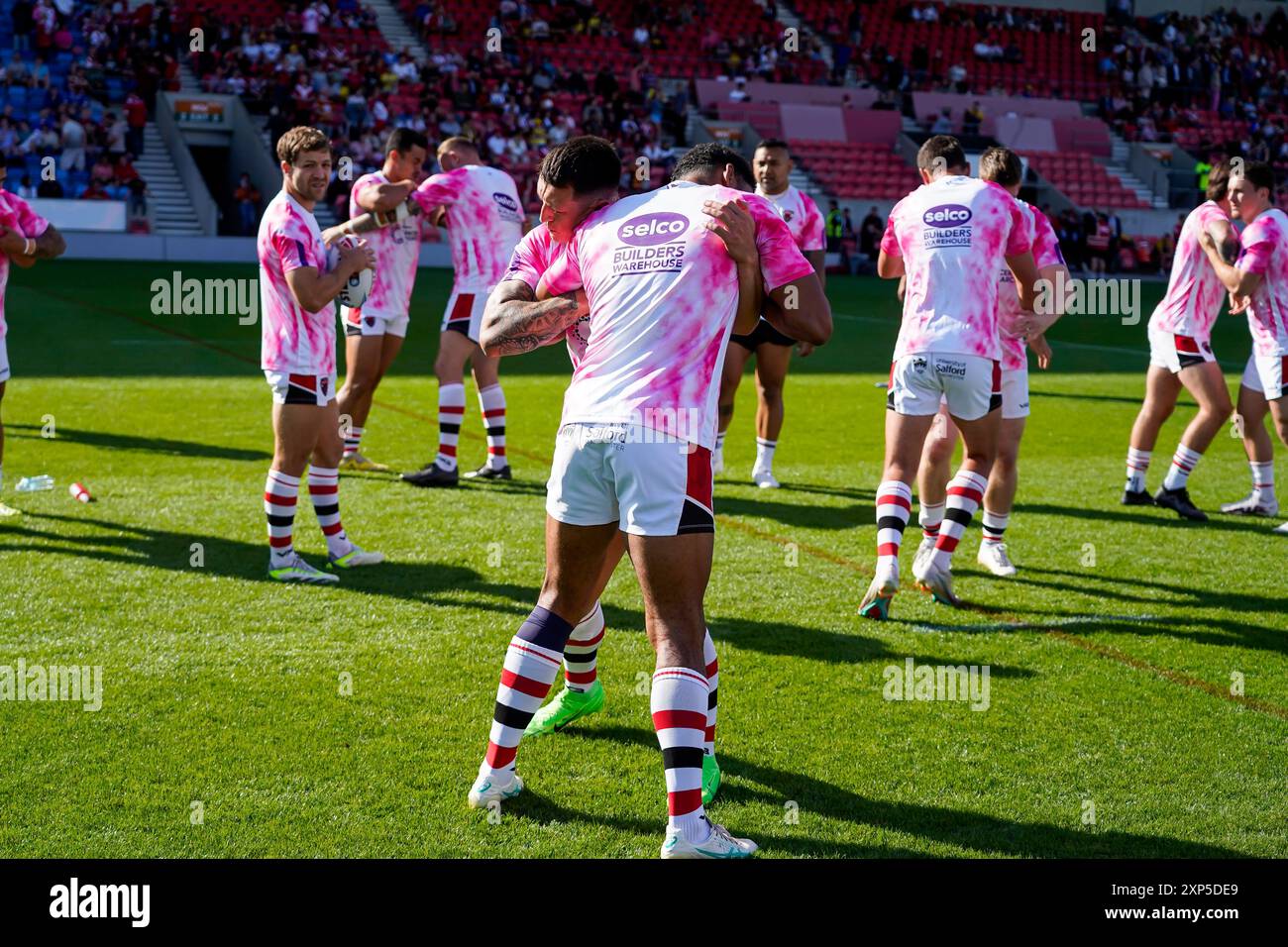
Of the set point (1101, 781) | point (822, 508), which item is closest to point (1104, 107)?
point (822, 508)

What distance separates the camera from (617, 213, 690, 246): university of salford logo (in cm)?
386

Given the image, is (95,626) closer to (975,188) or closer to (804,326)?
(804,326)

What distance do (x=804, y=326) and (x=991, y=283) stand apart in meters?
2.97

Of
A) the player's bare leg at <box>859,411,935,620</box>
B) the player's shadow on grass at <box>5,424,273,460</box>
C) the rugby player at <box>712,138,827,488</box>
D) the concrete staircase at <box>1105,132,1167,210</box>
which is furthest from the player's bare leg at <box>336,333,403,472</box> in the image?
the concrete staircase at <box>1105,132,1167,210</box>

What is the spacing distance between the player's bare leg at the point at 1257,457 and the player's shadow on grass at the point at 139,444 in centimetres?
777

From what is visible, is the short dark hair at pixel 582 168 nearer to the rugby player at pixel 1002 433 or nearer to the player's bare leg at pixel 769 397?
the rugby player at pixel 1002 433

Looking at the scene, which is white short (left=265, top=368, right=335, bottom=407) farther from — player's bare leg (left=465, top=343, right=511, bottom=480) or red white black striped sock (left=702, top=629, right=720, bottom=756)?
red white black striped sock (left=702, top=629, right=720, bottom=756)

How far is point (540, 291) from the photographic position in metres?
4.17

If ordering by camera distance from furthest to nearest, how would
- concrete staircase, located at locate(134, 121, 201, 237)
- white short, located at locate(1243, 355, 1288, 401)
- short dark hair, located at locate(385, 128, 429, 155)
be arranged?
concrete staircase, located at locate(134, 121, 201, 237) → white short, located at locate(1243, 355, 1288, 401) → short dark hair, located at locate(385, 128, 429, 155)

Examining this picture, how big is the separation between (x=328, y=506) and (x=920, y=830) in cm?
428

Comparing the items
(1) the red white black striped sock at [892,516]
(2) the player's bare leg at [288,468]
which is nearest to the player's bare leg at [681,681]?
(1) the red white black striped sock at [892,516]

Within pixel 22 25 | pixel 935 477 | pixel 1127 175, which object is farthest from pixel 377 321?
pixel 1127 175

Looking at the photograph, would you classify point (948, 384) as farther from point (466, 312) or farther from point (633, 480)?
point (466, 312)

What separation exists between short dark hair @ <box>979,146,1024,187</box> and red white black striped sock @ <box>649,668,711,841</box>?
4146 mm
